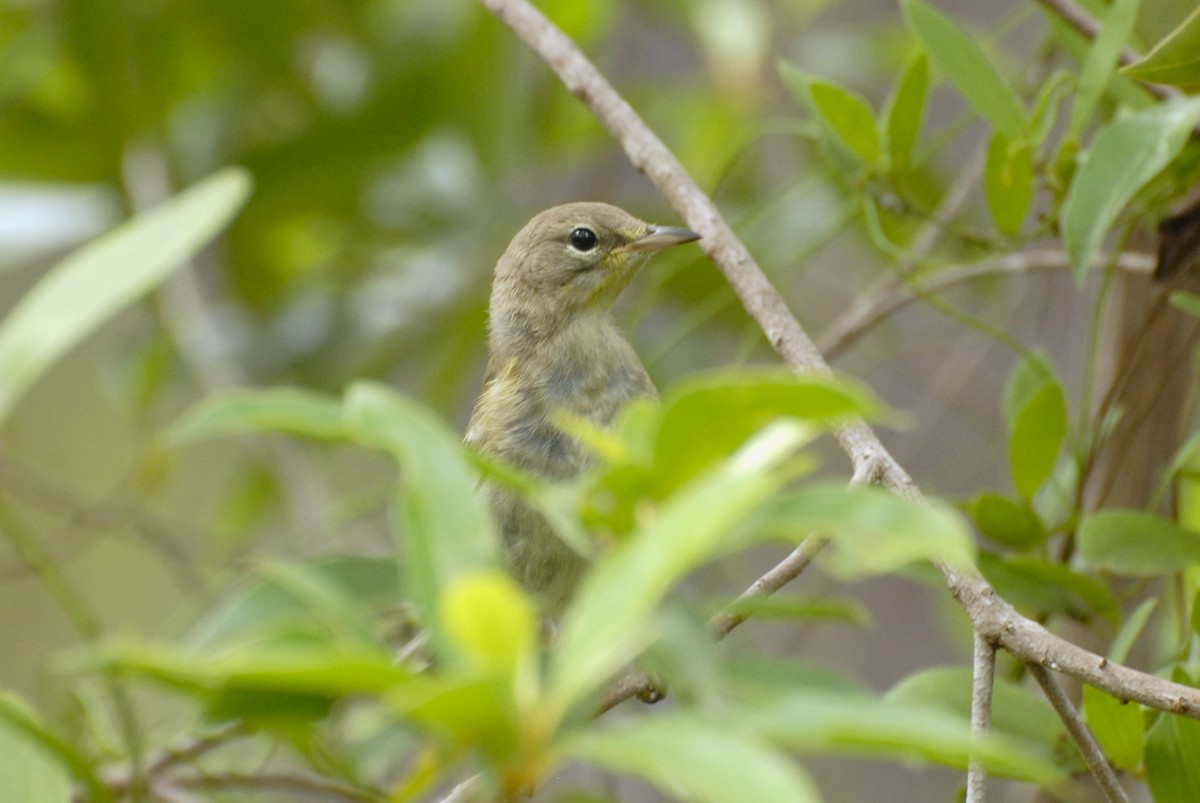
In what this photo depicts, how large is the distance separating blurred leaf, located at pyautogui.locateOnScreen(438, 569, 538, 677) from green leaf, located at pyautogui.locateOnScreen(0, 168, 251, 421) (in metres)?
0.34

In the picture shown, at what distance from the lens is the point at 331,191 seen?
13.4 ft

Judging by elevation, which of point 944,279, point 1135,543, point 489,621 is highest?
point 489,621

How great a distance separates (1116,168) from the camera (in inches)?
74.0

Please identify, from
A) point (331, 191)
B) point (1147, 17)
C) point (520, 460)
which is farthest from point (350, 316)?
point (1147, 17)

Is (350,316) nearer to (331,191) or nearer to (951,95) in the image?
(331,191)

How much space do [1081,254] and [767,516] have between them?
3.60ft

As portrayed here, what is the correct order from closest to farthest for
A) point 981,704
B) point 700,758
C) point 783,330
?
1. point 700,758
2. point 981,704
3. point 783,330

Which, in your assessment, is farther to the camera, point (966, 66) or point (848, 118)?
point (848, 118)

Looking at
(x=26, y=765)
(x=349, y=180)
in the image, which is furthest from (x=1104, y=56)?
(x=349, y=180)

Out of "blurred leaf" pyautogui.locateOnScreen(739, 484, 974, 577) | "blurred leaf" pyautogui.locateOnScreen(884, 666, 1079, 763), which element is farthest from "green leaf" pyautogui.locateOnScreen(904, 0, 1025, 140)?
"blurred leaf" pyautogui.locateOnScreen(739, 484, 974, 577)

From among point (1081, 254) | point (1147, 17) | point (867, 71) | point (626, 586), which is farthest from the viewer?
point (867, 71)

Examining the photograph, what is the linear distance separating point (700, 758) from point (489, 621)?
0.16 meters

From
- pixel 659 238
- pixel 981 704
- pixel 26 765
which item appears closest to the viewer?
pixel 26 765

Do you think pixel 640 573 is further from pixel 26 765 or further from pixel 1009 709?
pixel 1009 709
